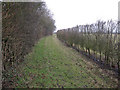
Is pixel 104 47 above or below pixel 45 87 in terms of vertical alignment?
above

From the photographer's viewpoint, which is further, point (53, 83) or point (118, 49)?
point (118, 49)

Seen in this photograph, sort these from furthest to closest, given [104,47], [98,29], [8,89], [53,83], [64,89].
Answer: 1. [98,29]
2. [104,47]
3. [53,83]
4. [64,89]
5. [8,89]

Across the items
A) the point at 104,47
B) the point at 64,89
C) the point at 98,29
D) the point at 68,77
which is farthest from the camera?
the point at 98,29

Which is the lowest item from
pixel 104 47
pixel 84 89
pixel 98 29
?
pixel 84 89

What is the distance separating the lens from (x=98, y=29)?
5816 mm

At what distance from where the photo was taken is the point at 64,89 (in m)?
2.94

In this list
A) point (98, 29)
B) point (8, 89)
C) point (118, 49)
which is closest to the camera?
point (8, 89)

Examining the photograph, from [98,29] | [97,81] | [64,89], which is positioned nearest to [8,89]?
[64,89]

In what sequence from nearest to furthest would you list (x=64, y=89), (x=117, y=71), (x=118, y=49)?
(x=64, y=89), (x=118, y=49), (x=117, y=71)

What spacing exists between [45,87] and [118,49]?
378 centimetres

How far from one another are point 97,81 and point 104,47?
2.43 m

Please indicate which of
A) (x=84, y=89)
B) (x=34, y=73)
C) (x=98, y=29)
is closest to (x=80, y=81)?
(x=84, y=89)

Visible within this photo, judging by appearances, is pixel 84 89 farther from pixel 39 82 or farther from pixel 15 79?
pixel 15 79

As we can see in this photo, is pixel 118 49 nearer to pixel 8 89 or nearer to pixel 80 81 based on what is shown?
pixel 80 81
